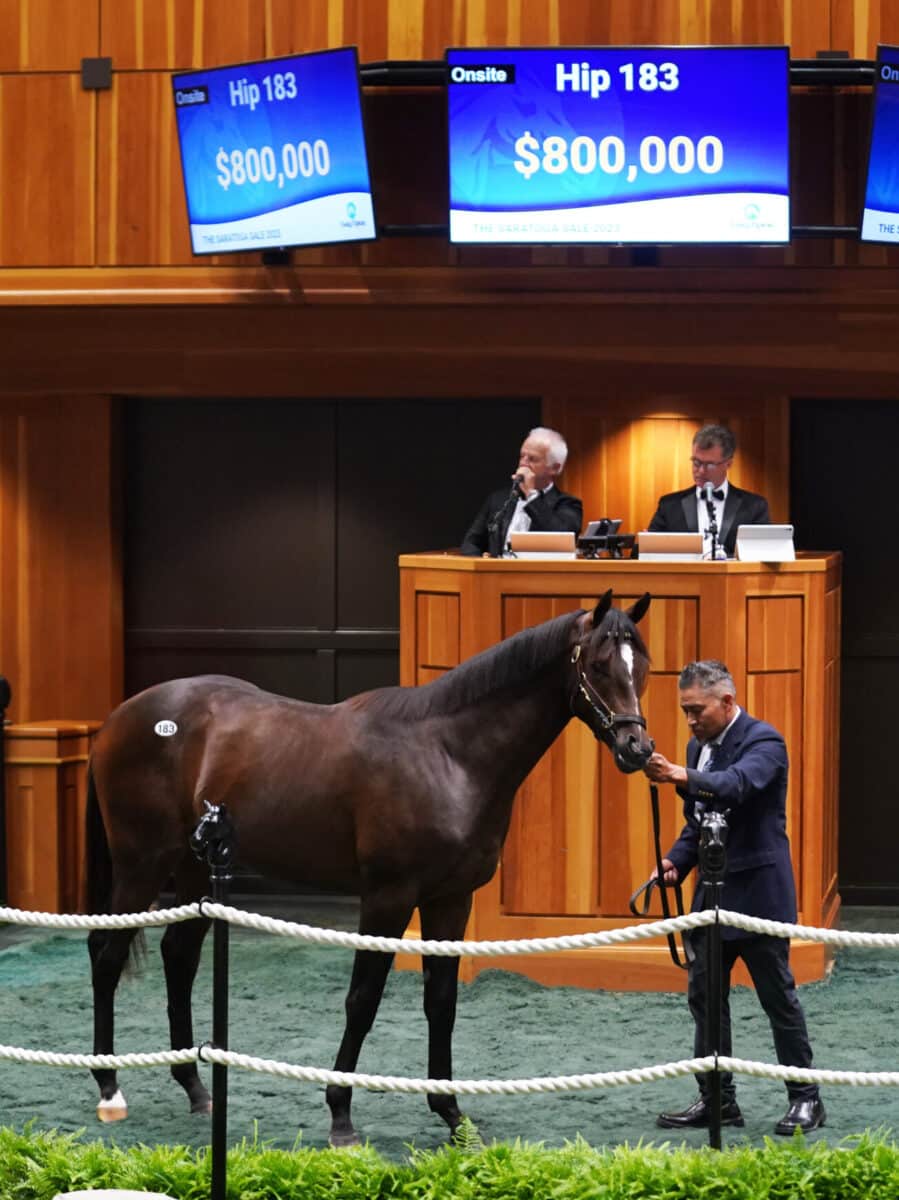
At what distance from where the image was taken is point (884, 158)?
8602 mm

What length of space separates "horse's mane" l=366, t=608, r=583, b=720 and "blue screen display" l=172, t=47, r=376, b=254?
3091 millimetres

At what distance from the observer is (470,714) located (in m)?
6.35

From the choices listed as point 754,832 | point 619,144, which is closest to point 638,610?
point 754,832

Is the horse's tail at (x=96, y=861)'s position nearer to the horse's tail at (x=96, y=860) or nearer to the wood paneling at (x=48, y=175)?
the horse's tail at (x=96, y=860)

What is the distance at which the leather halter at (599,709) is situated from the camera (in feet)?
19.7

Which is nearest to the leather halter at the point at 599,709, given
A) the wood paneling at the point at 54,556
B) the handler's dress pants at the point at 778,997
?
the handler's dress pants at the point at 778,997

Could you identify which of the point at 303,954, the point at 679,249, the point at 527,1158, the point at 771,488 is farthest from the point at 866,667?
the point at 527,1158

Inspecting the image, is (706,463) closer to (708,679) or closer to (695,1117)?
(708,679)

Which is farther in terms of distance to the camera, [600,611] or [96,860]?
[96,860]

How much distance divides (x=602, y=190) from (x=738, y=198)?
24.0 inches

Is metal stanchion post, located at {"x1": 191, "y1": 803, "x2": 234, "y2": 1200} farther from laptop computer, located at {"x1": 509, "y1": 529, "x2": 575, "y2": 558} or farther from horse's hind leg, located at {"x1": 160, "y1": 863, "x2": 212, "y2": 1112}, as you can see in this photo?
laptop computer, located at {"x1": 509, "y1": 529, "x2": 575, "y2": 558}

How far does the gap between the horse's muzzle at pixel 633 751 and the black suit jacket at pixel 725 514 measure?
2.80m

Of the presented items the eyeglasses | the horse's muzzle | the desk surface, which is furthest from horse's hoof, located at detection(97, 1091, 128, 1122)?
the eyeglasses

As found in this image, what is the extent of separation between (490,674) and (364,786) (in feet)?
1.80
